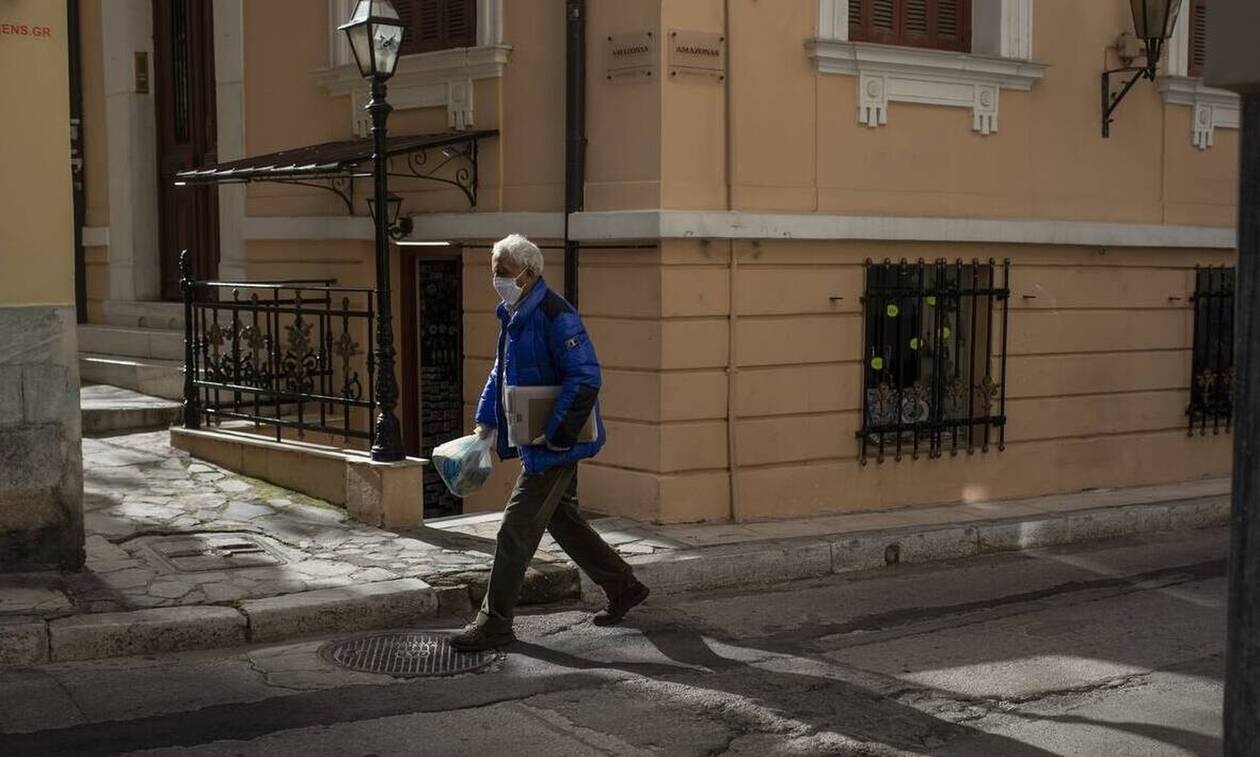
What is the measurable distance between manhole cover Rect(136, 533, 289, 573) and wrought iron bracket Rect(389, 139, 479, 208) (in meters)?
2.84

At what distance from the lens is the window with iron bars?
1007cm

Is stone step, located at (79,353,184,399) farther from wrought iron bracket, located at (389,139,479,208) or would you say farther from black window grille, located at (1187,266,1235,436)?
black window grille, located at (1187,266,1235,436)

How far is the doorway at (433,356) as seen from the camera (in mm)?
11133

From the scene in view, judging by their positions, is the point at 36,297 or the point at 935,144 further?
the point at 935,144

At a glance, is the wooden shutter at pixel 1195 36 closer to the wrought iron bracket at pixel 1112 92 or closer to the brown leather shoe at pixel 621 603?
the wrought iron bracket at pixel 1112 92

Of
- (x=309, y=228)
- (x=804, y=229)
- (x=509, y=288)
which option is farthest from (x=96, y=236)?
(x=509, y=288)

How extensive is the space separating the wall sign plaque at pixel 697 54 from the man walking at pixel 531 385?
8.45ft

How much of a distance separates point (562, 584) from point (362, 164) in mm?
4003

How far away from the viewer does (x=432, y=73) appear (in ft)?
34.1

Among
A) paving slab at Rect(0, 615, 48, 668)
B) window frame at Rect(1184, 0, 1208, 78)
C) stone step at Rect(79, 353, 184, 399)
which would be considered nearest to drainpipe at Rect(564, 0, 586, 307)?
paving slab at Rect(0, 615, 48, 668)

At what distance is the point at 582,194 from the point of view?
9438 millimetres

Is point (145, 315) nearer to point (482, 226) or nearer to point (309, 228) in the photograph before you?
point (309, 228)

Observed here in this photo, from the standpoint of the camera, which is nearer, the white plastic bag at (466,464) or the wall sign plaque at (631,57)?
the white plastic bag at (466,464)

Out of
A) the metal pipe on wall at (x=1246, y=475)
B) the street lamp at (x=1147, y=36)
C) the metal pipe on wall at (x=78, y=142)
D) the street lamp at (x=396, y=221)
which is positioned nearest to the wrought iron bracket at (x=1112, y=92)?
the street lamp at (x=1147, y=36)
